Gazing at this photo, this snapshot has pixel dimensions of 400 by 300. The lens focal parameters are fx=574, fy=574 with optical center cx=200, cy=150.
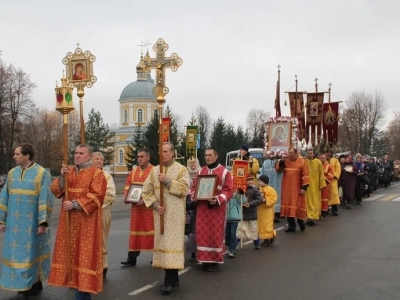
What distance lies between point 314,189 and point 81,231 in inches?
351

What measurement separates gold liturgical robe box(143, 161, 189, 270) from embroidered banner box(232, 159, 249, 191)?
9.11 ft

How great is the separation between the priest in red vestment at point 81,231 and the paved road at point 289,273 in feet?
2.62

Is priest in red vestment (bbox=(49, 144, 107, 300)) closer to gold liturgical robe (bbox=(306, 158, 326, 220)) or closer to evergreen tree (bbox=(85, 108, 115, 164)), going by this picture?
gold liturgical robe (bbox=(306, 158, 326, 220))

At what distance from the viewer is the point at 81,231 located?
253 inches

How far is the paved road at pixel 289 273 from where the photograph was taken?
23.7 feet

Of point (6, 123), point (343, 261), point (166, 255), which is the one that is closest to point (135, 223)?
point (166, 255)

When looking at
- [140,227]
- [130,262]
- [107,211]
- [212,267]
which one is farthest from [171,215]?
[130,262]

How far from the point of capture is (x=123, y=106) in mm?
88812

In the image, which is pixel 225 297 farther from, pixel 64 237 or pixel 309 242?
pixel 309 242

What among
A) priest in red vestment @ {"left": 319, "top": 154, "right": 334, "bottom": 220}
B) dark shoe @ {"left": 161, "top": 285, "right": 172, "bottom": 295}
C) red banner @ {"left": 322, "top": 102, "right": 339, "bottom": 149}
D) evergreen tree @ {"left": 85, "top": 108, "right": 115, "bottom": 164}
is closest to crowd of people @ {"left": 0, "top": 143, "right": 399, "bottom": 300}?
dark shoe @ {"left": 161, "top": 285, "right": 172, "bottom": 295}

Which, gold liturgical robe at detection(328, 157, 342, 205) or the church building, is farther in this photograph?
the church building

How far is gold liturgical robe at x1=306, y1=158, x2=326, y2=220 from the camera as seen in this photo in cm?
1409

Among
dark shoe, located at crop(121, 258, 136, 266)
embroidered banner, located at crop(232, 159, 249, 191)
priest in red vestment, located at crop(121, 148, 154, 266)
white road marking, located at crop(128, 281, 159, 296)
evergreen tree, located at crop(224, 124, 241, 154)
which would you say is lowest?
white road marking, located at crop(128, 281, 159, 296)

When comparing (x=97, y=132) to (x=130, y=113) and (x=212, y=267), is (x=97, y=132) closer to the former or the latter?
(x=130, y=113)
